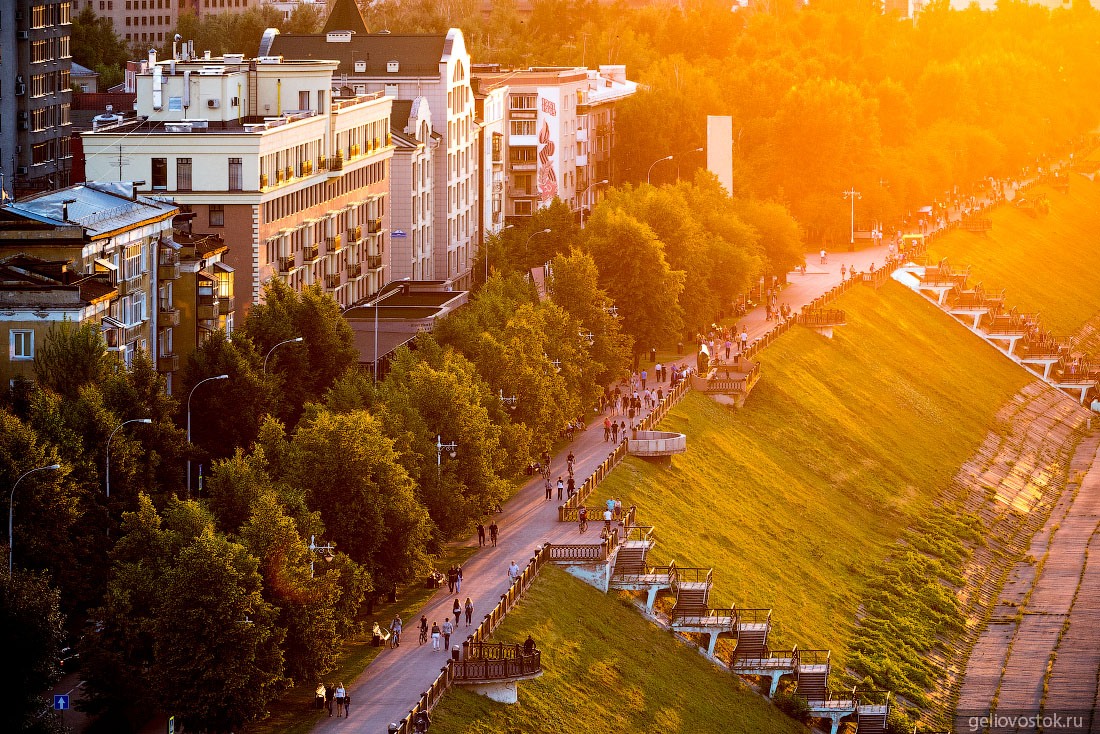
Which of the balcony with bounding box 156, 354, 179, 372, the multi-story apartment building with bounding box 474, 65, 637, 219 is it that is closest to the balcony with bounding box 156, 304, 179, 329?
the balcony with bounding box 156, 354, 179, 372

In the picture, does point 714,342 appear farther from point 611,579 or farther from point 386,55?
point 611,579

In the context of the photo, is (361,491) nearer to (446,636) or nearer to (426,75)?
(446,636)

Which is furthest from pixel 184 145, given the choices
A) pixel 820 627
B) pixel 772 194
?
pixel 772 194

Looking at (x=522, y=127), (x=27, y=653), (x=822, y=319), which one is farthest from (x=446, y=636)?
(x=522, y=127)

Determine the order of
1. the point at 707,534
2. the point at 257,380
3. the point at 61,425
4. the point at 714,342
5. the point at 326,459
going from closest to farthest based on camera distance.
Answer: the point at 61,425 → the point at 326,459 → the point at 257,380 → the point at 707,534 → the point at 714,342

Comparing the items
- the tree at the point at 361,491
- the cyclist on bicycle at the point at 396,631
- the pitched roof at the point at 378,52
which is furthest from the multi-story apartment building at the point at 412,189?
the cyclist on bicycle at the point at 396,631

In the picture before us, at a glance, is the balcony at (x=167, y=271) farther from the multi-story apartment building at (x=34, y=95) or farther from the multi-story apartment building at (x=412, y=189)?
the multi-story apartment building at (x=412, y=189)
